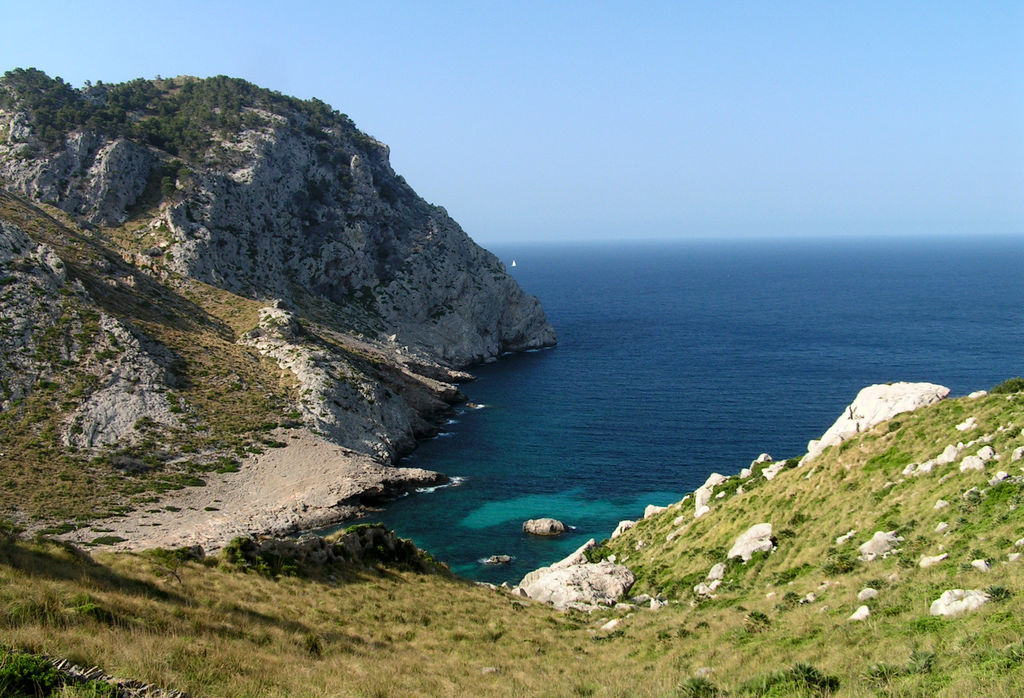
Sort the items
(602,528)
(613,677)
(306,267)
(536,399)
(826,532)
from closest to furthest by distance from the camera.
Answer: (613,677) < (826,532) < (602,528) < (536,399) < (306,267)

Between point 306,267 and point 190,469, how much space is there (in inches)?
2352

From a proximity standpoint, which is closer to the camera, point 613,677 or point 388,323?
point 613,677

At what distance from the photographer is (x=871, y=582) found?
1922 centimetres

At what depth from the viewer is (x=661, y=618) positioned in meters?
24.7

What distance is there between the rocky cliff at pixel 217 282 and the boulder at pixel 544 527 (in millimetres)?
23209

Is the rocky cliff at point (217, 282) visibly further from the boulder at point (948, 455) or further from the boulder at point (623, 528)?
the boulder at point (948, 455)

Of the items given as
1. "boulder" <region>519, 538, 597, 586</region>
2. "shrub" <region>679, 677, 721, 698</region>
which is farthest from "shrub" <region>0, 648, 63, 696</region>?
"boulder" <region>519, 538, 597, 586</region>

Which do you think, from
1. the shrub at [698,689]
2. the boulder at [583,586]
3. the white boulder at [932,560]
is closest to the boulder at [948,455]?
the white boulder at [932,560]

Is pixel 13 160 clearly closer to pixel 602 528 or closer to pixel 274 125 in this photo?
pixel 274 125

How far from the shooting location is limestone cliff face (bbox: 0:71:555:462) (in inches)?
2562

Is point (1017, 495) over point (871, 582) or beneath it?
over

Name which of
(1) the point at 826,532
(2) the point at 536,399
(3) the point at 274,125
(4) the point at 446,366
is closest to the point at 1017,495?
(1) the point at 826,532

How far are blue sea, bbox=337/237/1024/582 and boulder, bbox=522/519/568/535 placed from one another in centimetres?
86

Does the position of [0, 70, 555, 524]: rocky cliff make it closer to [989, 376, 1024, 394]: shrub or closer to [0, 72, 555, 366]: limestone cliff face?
[0, 72, 555, 366]: limestone cliff face
